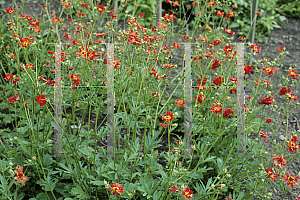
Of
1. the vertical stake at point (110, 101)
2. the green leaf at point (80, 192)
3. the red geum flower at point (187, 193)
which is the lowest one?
the green leaf at point (80, 192)

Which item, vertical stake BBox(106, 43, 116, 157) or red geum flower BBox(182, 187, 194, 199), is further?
vertical stake BBox(106, 43, 116, 157)

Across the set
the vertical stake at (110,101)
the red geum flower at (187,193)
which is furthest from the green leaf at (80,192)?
the red geum flower at (187,193)

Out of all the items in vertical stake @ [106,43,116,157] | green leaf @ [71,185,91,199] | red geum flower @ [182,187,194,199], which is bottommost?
green leaf @ [71,185,91,199]

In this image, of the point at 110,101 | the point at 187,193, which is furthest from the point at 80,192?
the point at 187,193

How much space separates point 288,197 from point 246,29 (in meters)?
3.34

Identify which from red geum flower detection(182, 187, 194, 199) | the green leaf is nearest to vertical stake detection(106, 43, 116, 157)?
the green leaf

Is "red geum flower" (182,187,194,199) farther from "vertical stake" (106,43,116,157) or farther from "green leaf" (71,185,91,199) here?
"green leaf" (71,185,91,199)

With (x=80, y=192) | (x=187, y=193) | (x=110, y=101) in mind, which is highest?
(x=110, y=101)

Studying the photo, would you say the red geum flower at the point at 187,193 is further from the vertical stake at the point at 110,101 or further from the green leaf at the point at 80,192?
the green leaf at the point at 80,192

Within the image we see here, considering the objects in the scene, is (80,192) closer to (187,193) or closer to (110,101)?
(110,101)

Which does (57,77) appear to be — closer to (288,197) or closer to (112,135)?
(112,135)

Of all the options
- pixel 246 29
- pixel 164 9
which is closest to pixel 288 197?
pixel 246 29

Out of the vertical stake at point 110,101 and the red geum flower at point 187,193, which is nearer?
the red geum flower at point 187,193

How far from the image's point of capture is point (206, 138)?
241 centimetres
